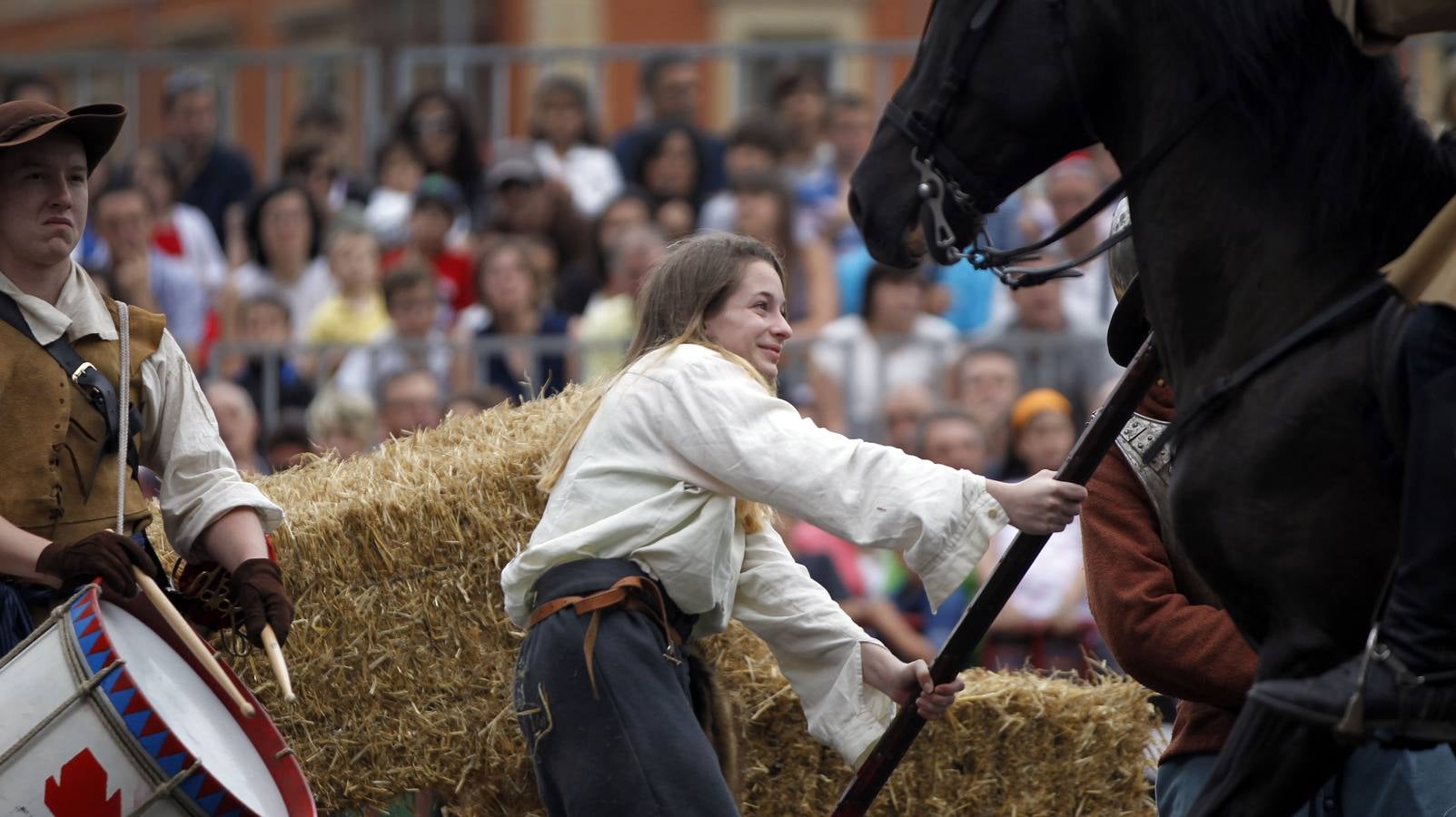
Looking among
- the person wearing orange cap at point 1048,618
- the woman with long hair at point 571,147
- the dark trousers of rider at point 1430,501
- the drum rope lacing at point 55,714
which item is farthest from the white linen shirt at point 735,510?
the woman with long hair at point 571,147

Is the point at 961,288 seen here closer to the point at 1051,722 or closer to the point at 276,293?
the point at 276,293

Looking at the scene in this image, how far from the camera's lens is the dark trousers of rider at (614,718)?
4578mm

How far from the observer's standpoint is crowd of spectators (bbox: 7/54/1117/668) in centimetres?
896

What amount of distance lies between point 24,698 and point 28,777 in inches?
6.2

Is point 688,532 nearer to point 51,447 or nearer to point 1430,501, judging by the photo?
point 51,447

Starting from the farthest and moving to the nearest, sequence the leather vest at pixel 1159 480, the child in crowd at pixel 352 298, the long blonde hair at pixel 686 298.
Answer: the child in crowd at pixel 352 298 → the long blonde hair at pixel 686 298 → the leather vest at pixel 1159 480

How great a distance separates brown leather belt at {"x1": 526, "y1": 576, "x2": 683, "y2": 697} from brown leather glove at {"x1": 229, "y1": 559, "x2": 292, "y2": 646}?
1.88 ft

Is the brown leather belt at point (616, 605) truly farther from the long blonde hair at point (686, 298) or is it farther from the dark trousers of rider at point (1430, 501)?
the dark trousers of rider at point (1430, 501)

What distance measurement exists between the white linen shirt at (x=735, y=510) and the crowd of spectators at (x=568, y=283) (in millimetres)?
2980

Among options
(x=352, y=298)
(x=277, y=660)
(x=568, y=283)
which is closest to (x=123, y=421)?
(x=277, y=660)

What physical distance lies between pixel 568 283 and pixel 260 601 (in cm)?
658

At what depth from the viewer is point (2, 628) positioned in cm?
464

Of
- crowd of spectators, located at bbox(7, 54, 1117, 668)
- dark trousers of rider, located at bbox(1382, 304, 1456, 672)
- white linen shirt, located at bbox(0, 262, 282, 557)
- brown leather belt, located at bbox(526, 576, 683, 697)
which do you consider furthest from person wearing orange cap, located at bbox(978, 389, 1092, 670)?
dark trousers of rider, located at bbox(1382, 304, 1456, 672)

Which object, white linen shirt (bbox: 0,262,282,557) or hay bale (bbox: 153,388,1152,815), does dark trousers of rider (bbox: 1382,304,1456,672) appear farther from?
white linen shirt (bbox: 0,262,282,557)
